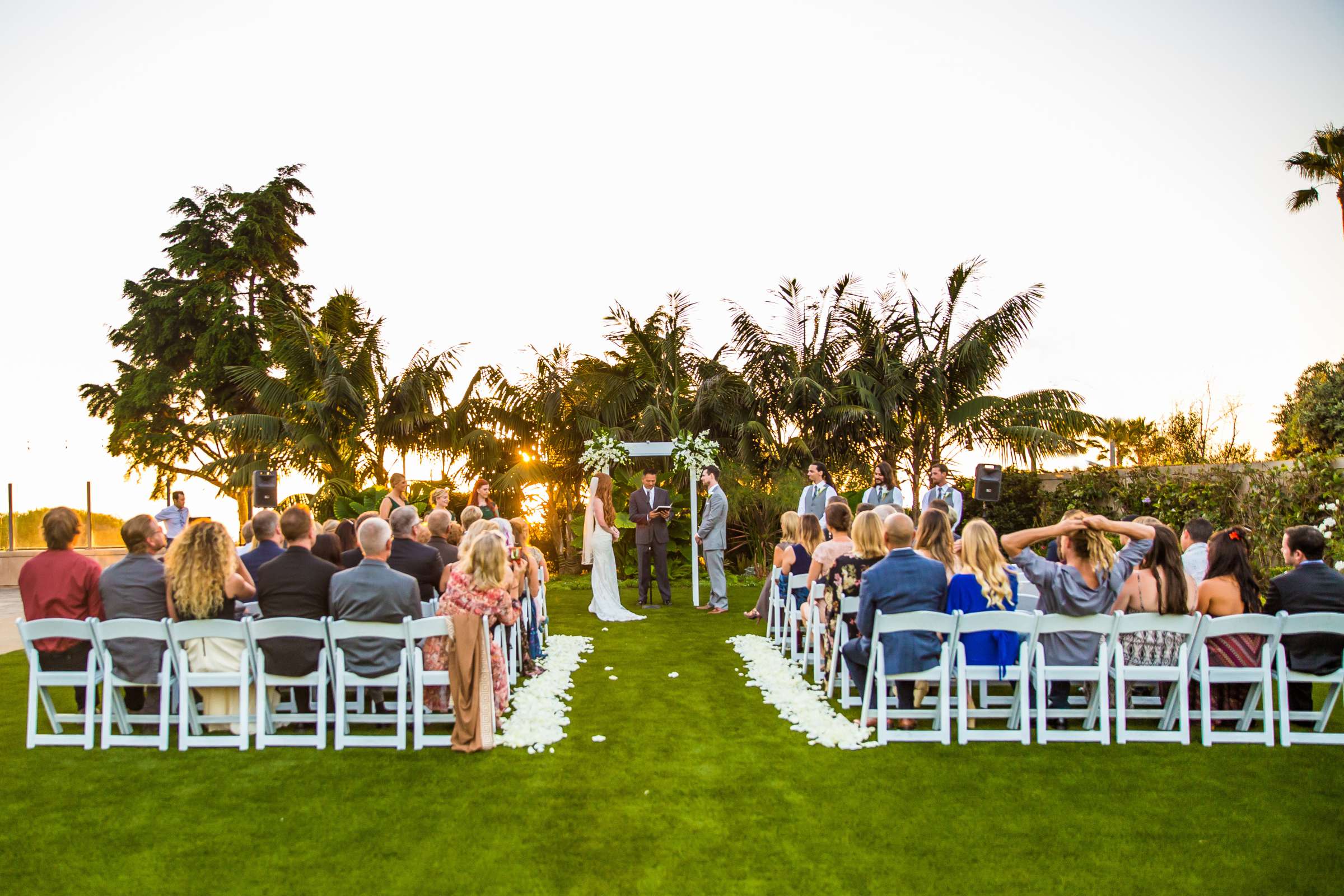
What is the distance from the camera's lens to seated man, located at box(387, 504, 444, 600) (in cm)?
684

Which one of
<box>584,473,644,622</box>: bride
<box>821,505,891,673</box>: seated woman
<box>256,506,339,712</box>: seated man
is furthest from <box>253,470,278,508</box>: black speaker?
Answer: <box>821,505,891,673</box>: seated woman

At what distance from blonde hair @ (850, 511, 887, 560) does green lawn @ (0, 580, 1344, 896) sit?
1.42 m

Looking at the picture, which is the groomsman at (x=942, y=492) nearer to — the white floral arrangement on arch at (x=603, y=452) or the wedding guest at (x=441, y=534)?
the white floral arrangement on arch at (x=603, y=452)

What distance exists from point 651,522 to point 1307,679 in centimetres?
830

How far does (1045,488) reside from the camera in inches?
707

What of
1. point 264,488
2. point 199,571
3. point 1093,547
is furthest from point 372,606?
point 264,488

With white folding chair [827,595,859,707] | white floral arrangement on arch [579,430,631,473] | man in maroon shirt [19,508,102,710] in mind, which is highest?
white floral arrangement on arch [579,430,631,473]

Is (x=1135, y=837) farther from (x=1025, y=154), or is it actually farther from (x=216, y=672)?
(x=1025, y=154)

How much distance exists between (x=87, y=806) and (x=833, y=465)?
15.5 metres

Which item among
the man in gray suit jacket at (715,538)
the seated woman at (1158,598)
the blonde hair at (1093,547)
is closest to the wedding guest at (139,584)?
the blonde hair at (1093,547)

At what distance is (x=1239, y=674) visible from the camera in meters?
5.30

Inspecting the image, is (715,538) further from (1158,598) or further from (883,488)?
(1158,598)

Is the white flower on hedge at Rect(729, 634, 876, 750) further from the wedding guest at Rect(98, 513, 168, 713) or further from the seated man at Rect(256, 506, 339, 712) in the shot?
the wedding guest at Rect(98, 513, 168, 713)

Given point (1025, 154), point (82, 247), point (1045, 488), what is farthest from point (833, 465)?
point (82, 247)
